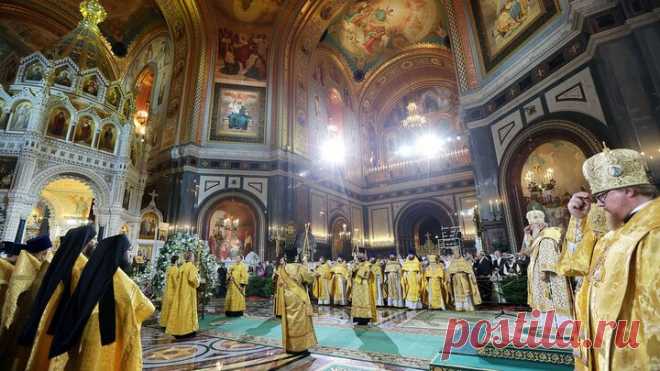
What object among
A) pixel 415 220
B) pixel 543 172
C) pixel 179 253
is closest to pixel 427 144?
pixel 415 220

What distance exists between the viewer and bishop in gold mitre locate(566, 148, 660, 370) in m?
1.08

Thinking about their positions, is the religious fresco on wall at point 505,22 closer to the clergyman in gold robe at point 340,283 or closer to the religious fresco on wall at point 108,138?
the clergyman in gold robe at point 340,283

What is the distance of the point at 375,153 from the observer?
21922mm

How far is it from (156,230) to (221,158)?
399cm

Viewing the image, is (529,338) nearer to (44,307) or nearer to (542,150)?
(44,307)

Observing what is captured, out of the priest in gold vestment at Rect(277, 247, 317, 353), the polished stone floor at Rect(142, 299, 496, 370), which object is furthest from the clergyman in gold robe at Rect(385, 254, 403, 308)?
the priest in gold vestment at Rect(277, 247, 317, 353)

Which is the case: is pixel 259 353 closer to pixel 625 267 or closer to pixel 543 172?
pixel 625 267

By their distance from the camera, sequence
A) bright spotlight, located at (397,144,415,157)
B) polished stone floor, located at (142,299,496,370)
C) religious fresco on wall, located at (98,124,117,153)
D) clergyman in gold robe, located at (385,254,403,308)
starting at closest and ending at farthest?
polished stone floor, located at (142,299,496,370) → clergyman in gold robe, located at (385,254,403,308) → religious fresco on wall, located at (98,124,117,153) → bright spotlight, located at (397,144,415,157)

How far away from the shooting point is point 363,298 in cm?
594

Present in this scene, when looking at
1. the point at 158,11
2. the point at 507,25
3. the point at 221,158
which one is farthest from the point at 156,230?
the point at 507,25

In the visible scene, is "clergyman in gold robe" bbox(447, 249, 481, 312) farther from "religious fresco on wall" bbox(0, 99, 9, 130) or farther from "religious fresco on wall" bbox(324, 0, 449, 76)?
"religious fresco on wall" bbox(324, 0, 449, 76)

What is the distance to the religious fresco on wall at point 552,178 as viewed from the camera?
7.79 metres

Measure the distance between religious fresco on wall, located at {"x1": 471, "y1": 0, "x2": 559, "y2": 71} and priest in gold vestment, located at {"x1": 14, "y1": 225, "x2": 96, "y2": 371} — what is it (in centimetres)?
1135

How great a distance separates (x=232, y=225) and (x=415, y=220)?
11.6 m
